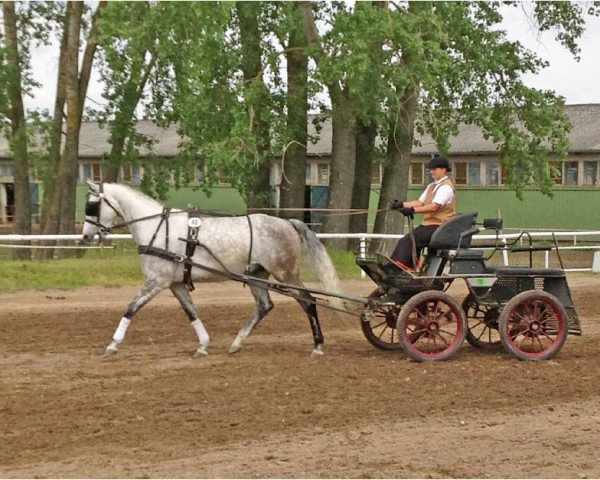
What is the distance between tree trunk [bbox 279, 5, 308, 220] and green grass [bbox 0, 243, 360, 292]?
356 centimetres

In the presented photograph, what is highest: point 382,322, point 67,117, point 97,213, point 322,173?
point 67,117

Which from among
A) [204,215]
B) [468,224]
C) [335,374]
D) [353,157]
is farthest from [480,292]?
[353,157]

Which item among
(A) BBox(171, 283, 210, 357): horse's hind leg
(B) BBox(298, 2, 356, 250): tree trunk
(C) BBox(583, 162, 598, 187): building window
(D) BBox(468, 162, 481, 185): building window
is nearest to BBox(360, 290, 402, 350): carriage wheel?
(A) BBox(171, 283, 210, 357): horse's hind leg

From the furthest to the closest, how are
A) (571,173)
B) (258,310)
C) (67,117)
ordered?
1. (571,173)
2. (67,117)
3. (258,310)

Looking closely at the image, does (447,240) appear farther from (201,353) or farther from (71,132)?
(71,132)

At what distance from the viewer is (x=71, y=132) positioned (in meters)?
28.3

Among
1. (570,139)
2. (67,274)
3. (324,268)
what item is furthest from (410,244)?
(570,139)

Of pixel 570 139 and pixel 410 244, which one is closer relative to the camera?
pixel 410 244

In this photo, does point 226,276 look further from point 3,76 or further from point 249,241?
point 3,76

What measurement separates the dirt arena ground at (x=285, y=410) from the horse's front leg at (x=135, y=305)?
0.48 ft

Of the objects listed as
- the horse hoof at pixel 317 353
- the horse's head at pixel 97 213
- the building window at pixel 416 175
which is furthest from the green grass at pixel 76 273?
the building window at pixel 416 175

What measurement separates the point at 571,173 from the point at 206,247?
34182 mm

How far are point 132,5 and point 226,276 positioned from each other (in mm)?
11824

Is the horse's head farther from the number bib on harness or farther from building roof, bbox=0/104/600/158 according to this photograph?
building roof, bbox=0/104/600/158
